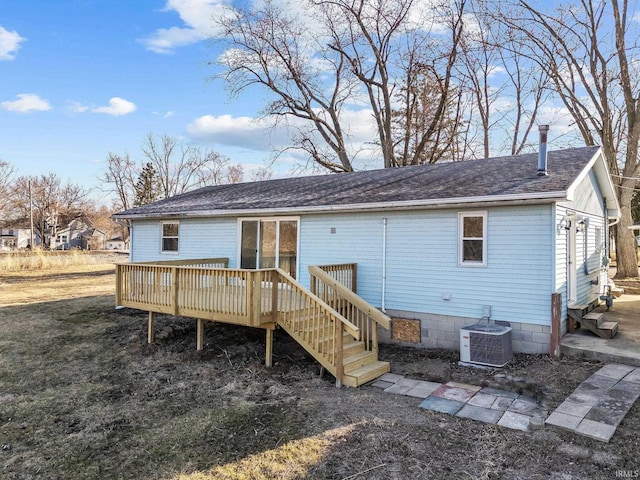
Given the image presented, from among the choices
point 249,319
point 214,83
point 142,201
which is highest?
point 214,83

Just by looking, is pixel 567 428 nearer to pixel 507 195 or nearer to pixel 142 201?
pixel 507 195

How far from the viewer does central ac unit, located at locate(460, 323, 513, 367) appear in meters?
6.52

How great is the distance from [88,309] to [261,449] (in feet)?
32.7

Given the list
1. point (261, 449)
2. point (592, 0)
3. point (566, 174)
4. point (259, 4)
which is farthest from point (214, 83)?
point (261, 449)

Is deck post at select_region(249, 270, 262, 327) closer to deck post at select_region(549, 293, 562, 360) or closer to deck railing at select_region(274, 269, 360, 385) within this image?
deck railing at select_region(274, 269, 360, 385)

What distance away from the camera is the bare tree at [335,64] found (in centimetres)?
2219

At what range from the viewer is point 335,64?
24.2 meters

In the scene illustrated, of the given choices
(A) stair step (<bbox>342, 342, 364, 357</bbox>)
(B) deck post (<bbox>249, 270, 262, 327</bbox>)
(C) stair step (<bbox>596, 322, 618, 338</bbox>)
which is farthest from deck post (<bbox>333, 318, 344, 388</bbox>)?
(C) stair step (<bbox>596, 322, 618, 338</bbox>)

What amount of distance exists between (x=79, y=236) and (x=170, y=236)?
68.0m

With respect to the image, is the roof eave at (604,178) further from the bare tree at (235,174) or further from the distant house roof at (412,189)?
the bare tree at (235,174)

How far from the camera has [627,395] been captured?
5.04m

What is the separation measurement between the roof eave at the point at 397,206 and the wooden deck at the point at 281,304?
1.30 metres

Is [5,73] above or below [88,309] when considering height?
above

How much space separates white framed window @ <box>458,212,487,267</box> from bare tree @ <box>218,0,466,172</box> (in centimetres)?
1609
